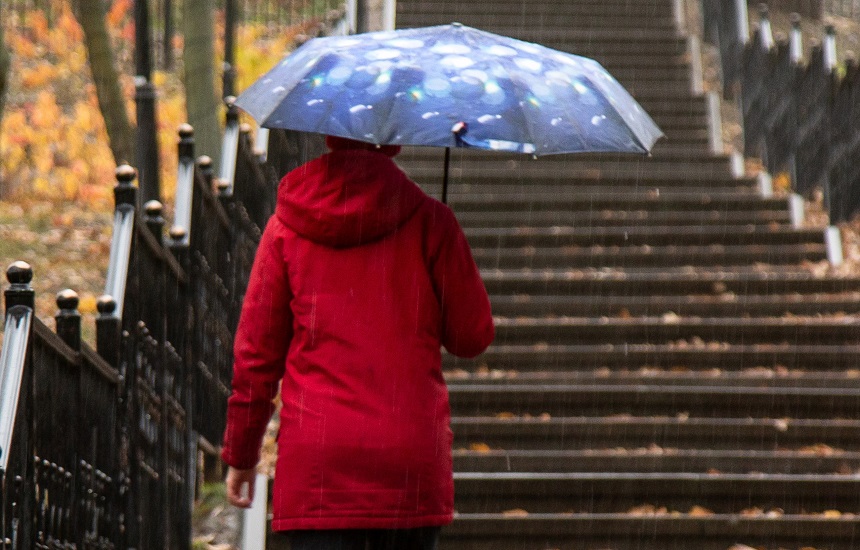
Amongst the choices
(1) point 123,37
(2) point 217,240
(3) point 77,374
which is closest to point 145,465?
(3) point 77,374

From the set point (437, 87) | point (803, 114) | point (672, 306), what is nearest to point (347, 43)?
point (437, 87)

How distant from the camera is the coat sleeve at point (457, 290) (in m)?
3.05

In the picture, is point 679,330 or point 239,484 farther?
point 679,330

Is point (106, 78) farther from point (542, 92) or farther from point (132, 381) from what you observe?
point (542, 92)

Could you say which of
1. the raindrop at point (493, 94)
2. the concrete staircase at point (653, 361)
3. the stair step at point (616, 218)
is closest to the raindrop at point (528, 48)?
the raindrop at point (493, 94)

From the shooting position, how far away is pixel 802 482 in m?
5.76

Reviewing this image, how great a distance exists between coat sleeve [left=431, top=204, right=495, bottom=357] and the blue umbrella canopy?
24cm

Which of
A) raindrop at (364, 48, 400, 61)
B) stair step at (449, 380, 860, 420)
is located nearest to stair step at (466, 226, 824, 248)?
stair step at (449, 380, 860, 420)

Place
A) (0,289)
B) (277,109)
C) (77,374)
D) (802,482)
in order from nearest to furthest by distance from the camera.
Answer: (277,109) < (77,374) < (802,482) < (0,289)

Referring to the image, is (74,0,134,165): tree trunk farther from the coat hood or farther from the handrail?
the coat hood

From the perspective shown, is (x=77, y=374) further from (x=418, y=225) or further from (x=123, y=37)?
(x=123, y=37)

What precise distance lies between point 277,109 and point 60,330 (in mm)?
919

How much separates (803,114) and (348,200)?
826 cm

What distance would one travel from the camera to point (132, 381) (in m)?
4.36
